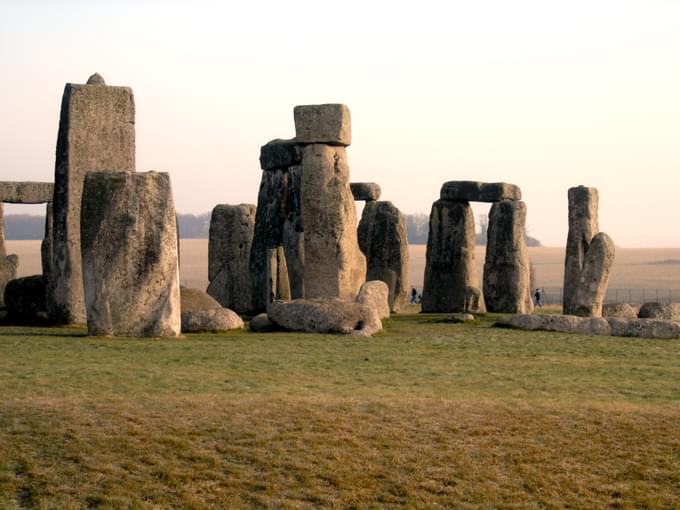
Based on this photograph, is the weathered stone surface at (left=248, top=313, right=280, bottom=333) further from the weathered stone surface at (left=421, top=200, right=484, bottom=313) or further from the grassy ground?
the weathered stone surface at (left=421, top=200, right=484, bottom=313)

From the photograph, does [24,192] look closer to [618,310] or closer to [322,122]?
[322,122]

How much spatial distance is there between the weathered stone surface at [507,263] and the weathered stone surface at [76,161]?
12.9 metres

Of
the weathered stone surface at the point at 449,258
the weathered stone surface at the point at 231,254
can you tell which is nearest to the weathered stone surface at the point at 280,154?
the weathered stone surface at the point at 231,254

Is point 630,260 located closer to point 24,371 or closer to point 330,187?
point 330,187

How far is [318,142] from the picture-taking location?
965 inches

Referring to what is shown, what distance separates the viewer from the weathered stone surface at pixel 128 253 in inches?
739

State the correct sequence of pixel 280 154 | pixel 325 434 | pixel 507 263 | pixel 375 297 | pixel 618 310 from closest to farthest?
pixel 325 434 → pixel 375 297 → pixel 618 310 → pixel 280 154 → pixel 507 263

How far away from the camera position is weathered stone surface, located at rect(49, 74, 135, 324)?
2198 centimetres

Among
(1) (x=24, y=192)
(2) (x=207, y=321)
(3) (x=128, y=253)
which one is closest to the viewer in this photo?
(3) (x=128, y=253)

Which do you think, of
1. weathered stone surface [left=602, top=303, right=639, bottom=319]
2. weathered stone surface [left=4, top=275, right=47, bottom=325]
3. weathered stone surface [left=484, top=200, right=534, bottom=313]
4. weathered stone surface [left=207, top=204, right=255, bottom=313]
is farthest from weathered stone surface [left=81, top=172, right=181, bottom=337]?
weathered stone surface [left=484, top=200, right=534, bottom=313]

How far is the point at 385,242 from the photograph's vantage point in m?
33.2

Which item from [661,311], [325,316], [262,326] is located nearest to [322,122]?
[262,326]

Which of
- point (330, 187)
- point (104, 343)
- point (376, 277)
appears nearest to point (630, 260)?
point (376, 277)

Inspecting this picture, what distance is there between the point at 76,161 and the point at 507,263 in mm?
13913
